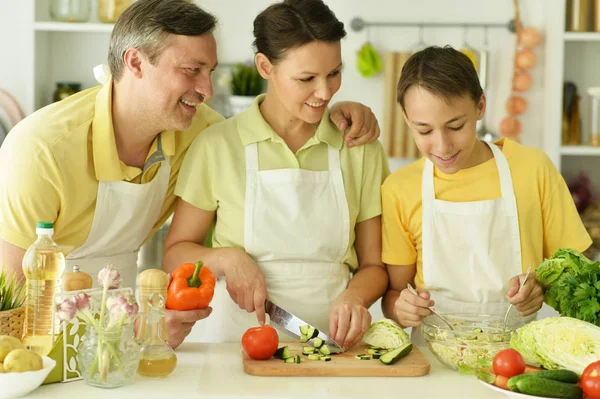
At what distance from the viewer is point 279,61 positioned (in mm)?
2150

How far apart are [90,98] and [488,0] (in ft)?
8.52

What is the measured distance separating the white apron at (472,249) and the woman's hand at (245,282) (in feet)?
1.53

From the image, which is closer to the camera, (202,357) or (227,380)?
(227,380)

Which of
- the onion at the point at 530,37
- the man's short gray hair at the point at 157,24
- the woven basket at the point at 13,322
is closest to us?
the woven basket at the point at 13,322

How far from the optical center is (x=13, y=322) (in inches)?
68.6

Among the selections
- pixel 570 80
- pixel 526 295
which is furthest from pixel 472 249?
pixel 570 80

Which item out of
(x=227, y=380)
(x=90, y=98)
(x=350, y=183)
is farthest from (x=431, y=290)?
(x=90, y=98)

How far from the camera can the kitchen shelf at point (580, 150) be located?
391 cm

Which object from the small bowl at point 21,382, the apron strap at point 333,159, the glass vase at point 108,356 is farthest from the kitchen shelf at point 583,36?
the small bowl at point 21,382

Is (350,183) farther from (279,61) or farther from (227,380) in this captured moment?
(227,380)

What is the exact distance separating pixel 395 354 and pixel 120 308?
0.62 m

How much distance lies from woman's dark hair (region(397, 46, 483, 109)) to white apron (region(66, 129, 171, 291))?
0.75 m

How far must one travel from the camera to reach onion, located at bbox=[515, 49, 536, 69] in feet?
13.3

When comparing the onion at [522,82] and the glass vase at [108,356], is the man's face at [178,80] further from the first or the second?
the onion at [522,82]
